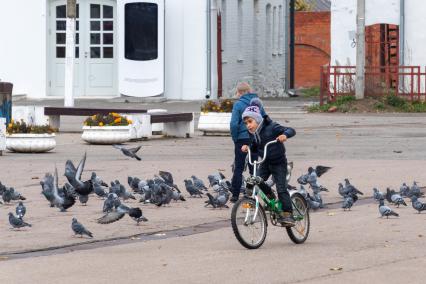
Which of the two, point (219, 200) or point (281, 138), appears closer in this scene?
point (281, 138)

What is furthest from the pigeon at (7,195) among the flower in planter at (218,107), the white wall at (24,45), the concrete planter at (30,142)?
the white wall at (24,45)

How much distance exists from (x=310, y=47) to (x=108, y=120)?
37.6 metres

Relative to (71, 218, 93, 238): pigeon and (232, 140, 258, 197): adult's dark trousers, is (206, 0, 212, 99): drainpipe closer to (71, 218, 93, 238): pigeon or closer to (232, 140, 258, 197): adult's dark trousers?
(232, 140, 258, 197): adult's dark trousers

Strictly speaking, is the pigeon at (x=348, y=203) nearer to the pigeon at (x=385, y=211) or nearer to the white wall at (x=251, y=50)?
the pigeon at (x=385, y=211)

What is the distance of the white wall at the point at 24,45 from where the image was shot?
43.9 meters

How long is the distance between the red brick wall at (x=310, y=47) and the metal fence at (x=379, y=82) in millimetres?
22208

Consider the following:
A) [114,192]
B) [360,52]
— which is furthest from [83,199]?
[360,52]

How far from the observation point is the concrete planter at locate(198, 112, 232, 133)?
92.9ft

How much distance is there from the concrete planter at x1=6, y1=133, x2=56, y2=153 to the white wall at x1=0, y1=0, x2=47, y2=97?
20.2 metres

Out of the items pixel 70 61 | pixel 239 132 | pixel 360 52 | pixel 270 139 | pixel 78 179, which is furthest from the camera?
pixel 360 52

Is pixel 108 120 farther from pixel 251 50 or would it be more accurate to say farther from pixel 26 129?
pixel 251 50

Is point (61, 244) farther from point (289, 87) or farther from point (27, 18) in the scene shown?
point (289, 87)

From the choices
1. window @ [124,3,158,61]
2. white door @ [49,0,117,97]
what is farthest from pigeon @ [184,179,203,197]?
white door @ [49,0,117,97]

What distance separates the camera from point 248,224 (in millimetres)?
11930
